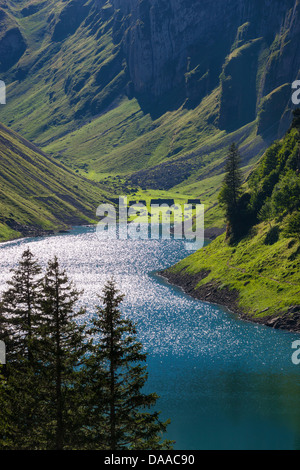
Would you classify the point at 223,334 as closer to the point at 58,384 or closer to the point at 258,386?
the point at 258,386

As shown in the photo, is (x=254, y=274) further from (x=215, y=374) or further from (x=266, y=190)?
(x=215, y=374)

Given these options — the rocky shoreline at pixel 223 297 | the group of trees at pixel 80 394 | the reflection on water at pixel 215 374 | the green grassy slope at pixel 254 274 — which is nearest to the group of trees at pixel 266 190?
the green grassy slope at pixel 254 274

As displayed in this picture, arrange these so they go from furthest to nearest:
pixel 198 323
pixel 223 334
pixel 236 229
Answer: pixel 236 229, pixel 198 323, pixel 223 334

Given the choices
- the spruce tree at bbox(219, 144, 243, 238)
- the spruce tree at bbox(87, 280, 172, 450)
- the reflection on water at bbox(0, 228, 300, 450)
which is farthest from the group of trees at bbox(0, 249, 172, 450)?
the spruce tree at bbox(219, 144, 243, 238)

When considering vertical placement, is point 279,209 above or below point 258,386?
above

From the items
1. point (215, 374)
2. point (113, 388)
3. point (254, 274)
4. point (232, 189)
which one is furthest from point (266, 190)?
point (113, 388)

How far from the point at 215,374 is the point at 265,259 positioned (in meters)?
46.5

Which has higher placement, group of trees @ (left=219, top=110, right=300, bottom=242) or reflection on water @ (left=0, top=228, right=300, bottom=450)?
group of trees @ (left=219, top=110, right=300, bottom=242)

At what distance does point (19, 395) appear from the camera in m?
45.4

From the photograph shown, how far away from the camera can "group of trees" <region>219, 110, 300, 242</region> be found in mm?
133250

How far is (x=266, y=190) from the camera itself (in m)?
148

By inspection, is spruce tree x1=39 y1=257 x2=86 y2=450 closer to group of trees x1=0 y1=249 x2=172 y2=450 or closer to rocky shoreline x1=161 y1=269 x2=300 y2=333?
group of trees x1=0 y1=249 x2=172 y2=450
